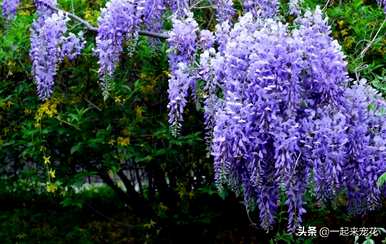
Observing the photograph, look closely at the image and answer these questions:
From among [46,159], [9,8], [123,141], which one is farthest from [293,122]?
[9,8]

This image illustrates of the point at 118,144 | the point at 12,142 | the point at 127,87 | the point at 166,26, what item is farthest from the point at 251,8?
the point at 12,142

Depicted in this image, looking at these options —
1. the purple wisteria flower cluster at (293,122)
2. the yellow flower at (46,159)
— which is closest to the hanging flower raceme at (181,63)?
the purple wisteria flower cluster at (293,122)

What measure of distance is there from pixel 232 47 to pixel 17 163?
14.9ft

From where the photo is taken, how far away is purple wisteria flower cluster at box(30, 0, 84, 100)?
4977 millimetres

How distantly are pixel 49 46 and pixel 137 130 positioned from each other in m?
1.26

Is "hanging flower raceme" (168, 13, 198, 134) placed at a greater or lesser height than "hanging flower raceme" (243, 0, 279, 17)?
lesser

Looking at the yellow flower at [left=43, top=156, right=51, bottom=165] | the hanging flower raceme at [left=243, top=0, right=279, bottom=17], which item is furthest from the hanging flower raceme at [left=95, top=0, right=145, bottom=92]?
the yellow flower at [left=43, top=156, right=51, bottom=165]

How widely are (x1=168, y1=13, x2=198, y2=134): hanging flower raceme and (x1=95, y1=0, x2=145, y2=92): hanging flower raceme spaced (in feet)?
0.90

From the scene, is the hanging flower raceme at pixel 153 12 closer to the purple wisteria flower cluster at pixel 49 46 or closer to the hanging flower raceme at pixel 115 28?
the hanging flower raceme at pixel 115 28

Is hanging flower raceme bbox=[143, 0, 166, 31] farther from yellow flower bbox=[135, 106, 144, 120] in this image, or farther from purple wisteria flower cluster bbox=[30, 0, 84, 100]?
yellow flower bbox=[135, 106, 144, 120]

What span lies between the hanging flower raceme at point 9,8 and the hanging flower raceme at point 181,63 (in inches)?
70.9

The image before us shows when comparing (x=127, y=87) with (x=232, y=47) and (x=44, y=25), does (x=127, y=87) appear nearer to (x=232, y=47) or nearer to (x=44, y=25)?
(x=44, y=25)

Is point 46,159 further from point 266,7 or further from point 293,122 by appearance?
point 293,122

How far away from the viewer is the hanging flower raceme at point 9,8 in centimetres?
582
